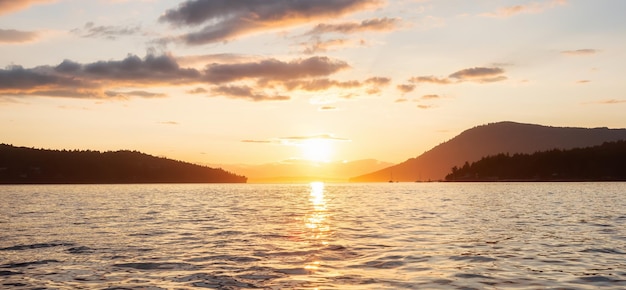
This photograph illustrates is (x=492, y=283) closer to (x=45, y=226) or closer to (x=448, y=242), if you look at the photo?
(x=448, y=242)

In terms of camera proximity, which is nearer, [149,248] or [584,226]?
[149,248]

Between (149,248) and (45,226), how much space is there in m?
23.7

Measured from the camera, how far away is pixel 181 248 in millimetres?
37312

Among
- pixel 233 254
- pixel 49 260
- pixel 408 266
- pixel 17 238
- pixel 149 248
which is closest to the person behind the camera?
pixel 408 266

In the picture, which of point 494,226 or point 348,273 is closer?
point 348,273

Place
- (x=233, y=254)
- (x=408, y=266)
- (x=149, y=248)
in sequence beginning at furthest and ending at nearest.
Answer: (x=149, y=248)
(x=233, y=254)
(x=408, y=266)

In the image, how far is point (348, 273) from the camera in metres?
27.3

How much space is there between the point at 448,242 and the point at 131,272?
2246 centimetres

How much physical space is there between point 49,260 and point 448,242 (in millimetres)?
26363

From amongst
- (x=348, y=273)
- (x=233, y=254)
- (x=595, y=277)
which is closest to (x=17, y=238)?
(x=233, y=254)

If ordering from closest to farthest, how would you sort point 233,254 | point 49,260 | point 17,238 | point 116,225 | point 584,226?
point 49,260
point 233,254
point 17,238
point 584,226
point 116,225

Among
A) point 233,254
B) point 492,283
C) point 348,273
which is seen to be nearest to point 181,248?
point 233,254

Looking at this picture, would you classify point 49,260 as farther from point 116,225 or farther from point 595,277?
point 595,277

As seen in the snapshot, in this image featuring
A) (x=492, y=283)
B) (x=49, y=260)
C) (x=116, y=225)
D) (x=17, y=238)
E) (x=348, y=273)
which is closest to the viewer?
(x=492, y=283)
